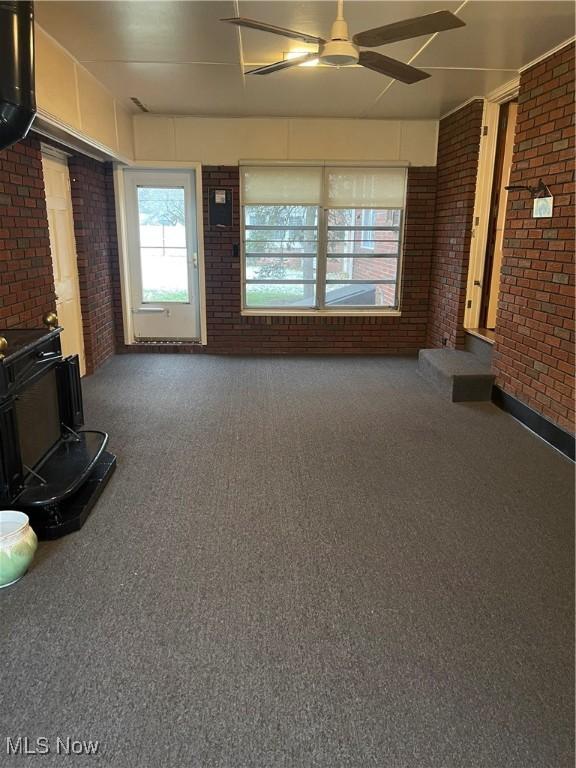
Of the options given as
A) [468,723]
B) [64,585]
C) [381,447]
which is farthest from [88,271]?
[468,723]

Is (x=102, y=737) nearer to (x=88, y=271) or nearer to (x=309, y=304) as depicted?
(x=88, y=271)

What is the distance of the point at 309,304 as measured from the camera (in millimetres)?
6543

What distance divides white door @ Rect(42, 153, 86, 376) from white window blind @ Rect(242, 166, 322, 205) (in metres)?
1.99

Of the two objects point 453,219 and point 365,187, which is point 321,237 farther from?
point 453,219

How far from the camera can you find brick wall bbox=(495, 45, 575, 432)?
363cm

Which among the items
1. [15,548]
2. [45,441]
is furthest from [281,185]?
[15,548]

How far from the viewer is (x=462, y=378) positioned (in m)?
4.68

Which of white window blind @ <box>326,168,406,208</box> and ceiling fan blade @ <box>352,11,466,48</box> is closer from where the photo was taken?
ceiling fan blade @ <box>352,11,466,48</box>

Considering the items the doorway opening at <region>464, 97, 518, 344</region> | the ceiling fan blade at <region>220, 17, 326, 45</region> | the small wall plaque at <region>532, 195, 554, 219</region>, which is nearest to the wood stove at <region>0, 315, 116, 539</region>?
the ceiling fan blade at <region>220, 17, 326, 45</region>

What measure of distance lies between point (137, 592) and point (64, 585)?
1.08 feet

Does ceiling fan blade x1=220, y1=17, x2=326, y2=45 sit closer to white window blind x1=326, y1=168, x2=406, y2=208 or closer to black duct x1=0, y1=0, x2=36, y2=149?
black duct x1=0, y1=0, x2=36, y2=149

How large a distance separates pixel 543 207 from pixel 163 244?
13.5ft

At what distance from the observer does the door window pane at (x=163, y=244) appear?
617 centimetres

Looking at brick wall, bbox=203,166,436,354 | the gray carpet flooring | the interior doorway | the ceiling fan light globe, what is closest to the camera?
the gray carpet flooring
